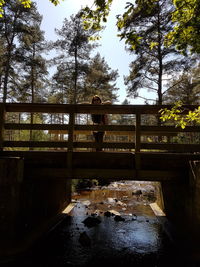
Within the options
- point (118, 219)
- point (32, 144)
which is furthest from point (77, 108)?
point (118, 219)

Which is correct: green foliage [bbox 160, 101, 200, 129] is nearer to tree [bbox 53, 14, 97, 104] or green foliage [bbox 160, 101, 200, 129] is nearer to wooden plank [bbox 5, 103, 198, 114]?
wooden plank [bbox 5, 103, 198, 114]

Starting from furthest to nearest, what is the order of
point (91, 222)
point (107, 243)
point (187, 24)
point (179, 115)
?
point (91, 222) < point (107, 243) < point (179, 115) < point (187, 24)

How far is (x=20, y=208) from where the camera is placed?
5156 millimetres

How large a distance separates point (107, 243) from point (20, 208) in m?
2.79

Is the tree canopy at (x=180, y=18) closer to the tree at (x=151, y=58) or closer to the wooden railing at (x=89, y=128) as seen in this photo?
the wooden railing at (x=89, y=128)

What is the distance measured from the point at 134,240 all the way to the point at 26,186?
12.1ft

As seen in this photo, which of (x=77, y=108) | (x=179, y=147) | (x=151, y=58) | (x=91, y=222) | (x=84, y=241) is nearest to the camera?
(x=179, y=147)

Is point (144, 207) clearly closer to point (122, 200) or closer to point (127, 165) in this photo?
point (122, 200)

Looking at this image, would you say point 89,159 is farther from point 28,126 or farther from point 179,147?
point 179,147

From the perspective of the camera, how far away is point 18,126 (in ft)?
17.6

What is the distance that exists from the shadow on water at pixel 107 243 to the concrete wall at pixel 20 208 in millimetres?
352

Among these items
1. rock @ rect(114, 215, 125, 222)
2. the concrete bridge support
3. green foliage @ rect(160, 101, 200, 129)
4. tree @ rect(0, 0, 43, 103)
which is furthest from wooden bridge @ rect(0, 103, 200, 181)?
tree @ rect(0, 0, 43, 103)

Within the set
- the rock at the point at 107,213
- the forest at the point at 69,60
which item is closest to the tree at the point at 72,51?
the forest at the point at 69,60

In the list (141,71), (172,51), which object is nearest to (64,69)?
(141,71)
